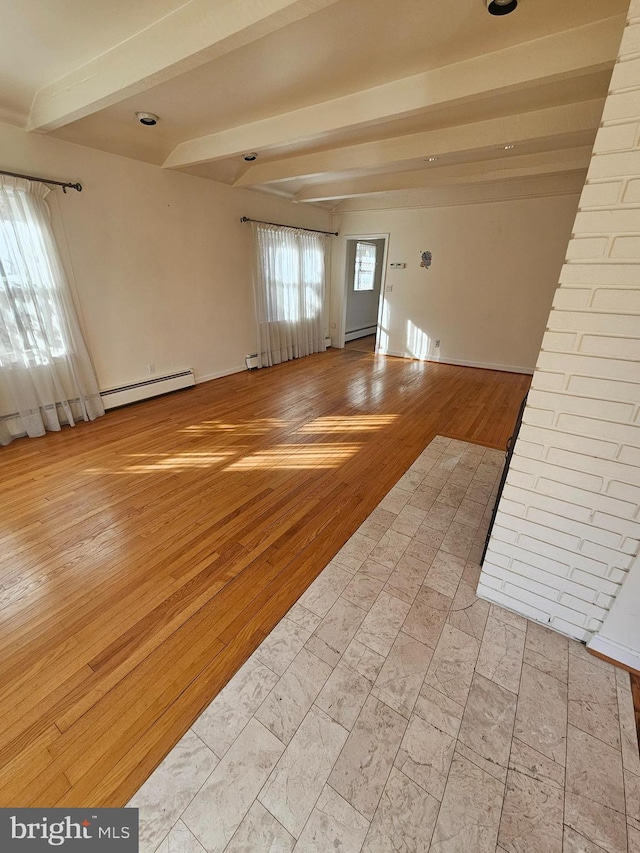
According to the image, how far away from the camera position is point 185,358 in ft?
15.3

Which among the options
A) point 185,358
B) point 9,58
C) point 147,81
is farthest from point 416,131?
point 185,358

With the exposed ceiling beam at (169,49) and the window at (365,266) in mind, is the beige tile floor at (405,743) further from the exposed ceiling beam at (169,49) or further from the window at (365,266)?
the window at (365,266)

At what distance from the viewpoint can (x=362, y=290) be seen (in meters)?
8.12

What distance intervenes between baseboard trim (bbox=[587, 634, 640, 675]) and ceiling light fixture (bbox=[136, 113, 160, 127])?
4.50 meters

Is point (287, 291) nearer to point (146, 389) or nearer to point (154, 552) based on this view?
point (146, 389)

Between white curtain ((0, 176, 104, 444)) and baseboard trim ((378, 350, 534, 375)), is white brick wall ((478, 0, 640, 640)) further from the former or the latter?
baseboard trim ((378, 350, 534, 375))

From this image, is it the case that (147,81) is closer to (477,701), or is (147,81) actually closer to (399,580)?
(399,580)

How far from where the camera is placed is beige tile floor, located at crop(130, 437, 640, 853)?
38.7 inches

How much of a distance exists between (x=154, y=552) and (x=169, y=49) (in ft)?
8.83

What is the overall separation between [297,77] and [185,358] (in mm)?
3188

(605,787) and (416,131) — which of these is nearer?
(605,787)

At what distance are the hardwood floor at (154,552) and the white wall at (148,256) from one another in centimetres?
88

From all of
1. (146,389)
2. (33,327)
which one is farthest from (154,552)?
(146,389)

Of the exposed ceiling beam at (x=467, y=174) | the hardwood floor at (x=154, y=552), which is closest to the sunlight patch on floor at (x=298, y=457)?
the hardwood floor at (x=154, y=552)
